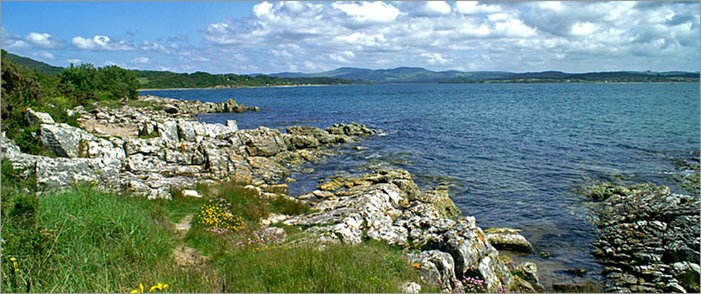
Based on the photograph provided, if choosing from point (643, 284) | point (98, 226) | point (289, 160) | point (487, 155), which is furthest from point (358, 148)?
point (98, 226)

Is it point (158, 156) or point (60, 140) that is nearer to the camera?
point (60, 140)

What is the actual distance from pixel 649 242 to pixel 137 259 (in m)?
14.6

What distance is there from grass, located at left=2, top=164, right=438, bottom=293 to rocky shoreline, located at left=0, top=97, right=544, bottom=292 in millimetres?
1347

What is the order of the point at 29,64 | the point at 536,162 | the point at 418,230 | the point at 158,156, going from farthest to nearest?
the point at 29,64 < the point at 536,162 < the point at 158,156 < the point at 418,230

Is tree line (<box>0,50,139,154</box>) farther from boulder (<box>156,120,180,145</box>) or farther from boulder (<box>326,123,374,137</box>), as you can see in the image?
boulder (<box>326,123,374,137</box>)

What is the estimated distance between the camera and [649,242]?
45.6 ft

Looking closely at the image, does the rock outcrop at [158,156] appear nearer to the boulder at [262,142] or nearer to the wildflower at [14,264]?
the boulder at [262,142]

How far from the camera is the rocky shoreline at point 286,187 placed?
1005cm

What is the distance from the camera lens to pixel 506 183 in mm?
23203

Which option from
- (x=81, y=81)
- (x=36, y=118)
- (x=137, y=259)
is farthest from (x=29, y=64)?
(x=137, y=259)

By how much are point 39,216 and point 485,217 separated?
14919 mm

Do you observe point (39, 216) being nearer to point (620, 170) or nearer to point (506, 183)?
point (506, 183)

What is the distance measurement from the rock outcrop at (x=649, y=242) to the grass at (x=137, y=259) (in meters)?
7.42

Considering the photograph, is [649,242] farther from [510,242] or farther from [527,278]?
[527,278]
